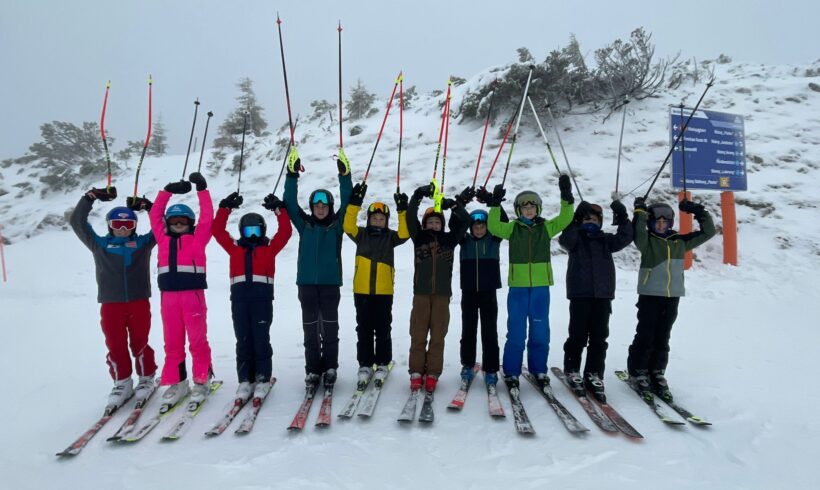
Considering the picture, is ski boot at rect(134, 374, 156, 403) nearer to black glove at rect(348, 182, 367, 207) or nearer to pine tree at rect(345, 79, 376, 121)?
black glove at rect(348, 182, 367, 207)

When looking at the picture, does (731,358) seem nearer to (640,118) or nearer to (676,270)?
(676,270)

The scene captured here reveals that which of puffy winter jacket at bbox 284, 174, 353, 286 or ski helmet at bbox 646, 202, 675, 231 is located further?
ski helmet at bbox 646, 202, 675, 231

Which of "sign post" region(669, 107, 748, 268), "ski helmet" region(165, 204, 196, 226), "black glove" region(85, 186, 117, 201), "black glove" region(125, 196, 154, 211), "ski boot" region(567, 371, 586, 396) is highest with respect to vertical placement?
"sign post" region(669, 107, 748, 268)

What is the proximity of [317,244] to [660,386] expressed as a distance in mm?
4110

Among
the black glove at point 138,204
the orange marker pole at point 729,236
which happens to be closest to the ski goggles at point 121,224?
the black glove at point 138,204

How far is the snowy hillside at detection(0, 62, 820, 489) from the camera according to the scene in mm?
3051

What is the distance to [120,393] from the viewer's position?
417cm

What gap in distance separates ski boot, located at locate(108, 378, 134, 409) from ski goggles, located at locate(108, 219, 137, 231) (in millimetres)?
1636

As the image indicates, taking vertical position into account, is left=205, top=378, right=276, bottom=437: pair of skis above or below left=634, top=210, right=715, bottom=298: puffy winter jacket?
below

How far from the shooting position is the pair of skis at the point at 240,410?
11.8 ft

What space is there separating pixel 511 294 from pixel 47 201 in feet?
90.5

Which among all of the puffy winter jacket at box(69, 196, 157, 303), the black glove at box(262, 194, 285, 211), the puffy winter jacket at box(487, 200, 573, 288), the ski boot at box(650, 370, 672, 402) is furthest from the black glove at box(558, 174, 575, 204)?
the puffy winter jacket at box(69, 196, 157, 303)

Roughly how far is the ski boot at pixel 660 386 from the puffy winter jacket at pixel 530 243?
155 centimetres

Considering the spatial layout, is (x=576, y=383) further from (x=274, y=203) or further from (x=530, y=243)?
(x=274, y=203)
